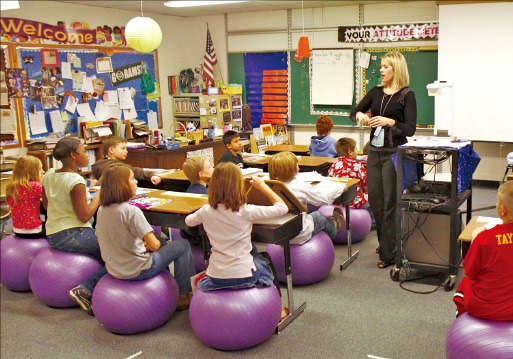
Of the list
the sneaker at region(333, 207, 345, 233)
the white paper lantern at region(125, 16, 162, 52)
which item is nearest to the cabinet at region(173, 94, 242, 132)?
the white paper lantern at region(125, 16, 162, 52)

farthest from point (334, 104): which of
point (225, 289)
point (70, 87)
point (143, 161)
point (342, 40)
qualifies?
point (225, 289)

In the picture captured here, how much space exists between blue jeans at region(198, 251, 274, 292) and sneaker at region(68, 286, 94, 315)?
0.80 m

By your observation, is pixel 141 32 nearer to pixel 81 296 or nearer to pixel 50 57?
pixel 50 57

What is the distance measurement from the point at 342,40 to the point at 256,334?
18.5 ft

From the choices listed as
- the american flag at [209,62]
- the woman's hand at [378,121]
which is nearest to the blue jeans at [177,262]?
the woman's hand at [378,121]

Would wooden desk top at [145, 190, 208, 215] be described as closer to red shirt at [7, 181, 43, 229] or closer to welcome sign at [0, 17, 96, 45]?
red shirt at [7, 181, 43, 229]

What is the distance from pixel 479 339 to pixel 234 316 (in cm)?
115

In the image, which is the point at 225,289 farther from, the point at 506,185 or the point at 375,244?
the point at 375,244

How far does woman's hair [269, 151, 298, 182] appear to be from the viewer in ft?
12.4

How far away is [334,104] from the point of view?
8.04m

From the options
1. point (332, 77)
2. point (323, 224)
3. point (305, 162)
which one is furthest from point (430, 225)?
point (332, 77)

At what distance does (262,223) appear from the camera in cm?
306

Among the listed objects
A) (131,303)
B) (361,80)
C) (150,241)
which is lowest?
(131,303)

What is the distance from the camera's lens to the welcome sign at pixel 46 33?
618cm
